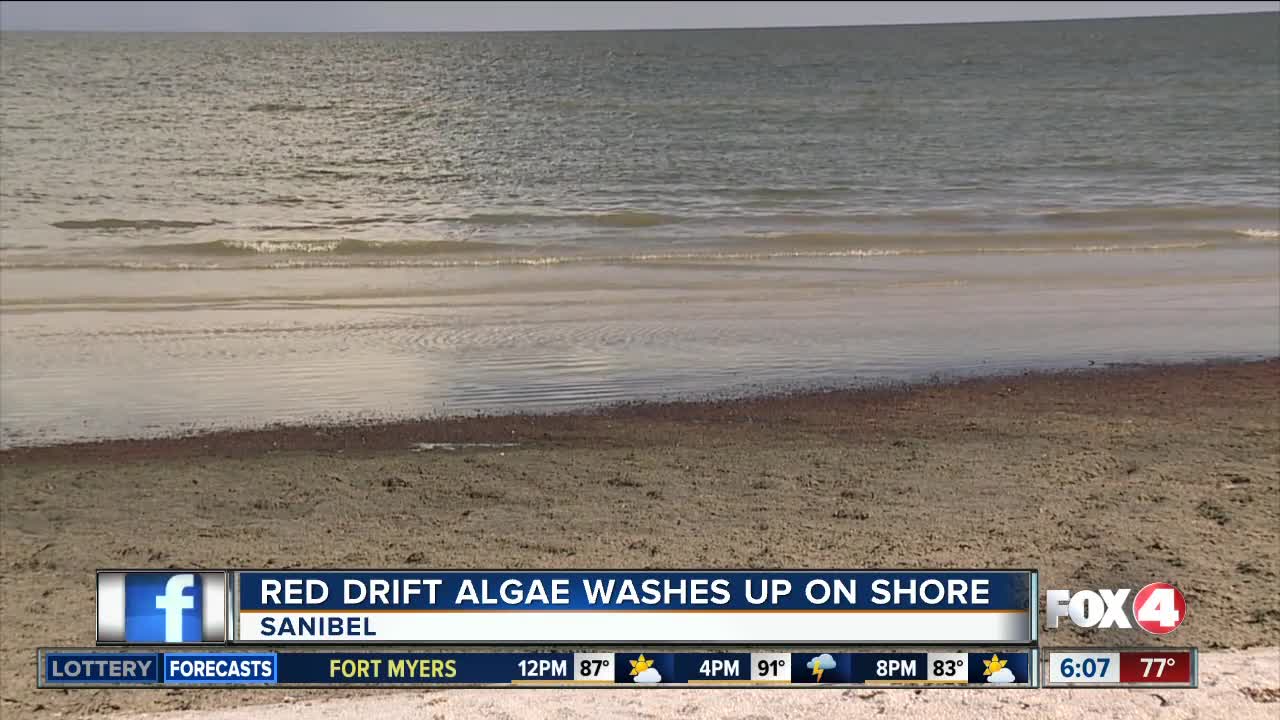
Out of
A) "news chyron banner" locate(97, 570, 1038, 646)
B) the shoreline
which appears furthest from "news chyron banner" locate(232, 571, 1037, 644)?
the shoreline

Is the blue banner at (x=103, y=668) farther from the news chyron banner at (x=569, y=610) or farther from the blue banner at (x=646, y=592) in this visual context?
the blue banner at (x=646, y=592)

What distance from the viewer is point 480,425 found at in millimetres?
7613

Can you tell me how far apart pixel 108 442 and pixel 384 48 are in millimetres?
119339

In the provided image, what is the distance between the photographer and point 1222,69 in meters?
69.7

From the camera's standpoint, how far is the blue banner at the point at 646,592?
3.15m

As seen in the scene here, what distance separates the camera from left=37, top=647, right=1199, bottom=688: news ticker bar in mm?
3088

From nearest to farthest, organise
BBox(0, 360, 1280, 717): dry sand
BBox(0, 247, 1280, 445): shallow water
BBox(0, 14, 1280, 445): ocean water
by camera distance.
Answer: BBox(0, 360, 1280, 717): dry sand
BBox(0, 247, 1280, 445): shallow water
BBox(0, 14, 1280, 445): ocean water

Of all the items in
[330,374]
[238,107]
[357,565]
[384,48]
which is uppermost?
[384,48]

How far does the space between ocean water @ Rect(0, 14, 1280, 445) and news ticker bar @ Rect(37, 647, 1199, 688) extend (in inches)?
195

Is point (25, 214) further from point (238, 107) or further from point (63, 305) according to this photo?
point (238, 107)

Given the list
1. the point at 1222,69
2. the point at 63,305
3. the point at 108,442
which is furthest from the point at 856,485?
the point at 1222,69

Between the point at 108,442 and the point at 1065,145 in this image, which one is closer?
the point at 108,442

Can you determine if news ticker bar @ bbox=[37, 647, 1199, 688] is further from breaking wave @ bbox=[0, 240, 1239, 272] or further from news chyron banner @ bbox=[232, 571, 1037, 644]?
breaking wave @ bbox=[0, 240, 1239, 272]

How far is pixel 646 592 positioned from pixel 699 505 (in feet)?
8.18
